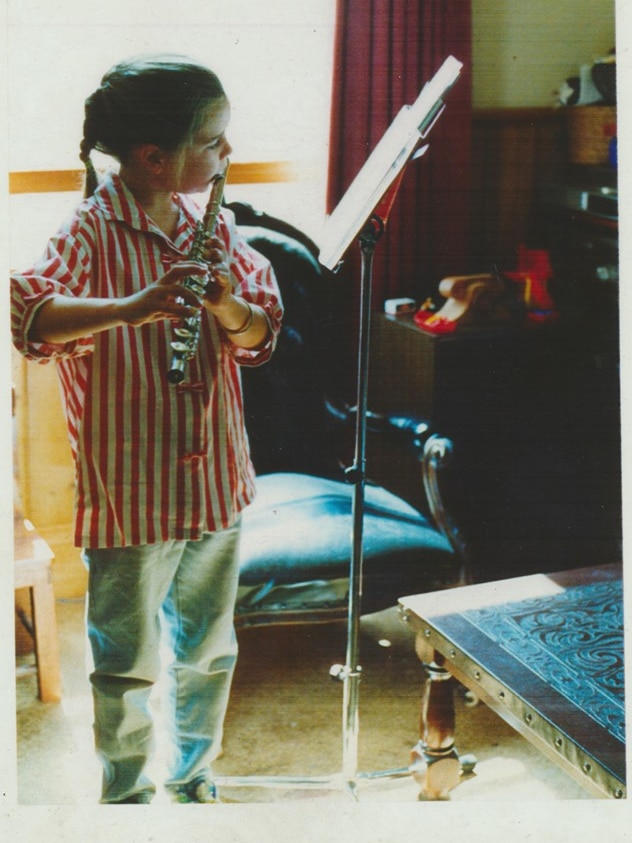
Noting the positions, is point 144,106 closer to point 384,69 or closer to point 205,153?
point 205,153

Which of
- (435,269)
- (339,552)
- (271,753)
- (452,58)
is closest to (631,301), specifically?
(435,269)

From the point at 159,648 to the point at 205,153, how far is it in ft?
2.24

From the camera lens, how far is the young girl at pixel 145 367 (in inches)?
46.6

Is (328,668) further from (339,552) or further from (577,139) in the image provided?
(577,139)

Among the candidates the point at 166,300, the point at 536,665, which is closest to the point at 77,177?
the point at 166,300

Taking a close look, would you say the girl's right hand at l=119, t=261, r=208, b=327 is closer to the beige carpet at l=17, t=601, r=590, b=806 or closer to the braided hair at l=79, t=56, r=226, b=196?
the braided hair at l=79, t=56, r=226, b=196

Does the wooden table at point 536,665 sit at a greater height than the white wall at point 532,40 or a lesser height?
lesser

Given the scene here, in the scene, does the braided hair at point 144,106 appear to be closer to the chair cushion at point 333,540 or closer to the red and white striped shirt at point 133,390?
the red and white striped shirt at point 133,390

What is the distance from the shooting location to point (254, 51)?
4.24 feet

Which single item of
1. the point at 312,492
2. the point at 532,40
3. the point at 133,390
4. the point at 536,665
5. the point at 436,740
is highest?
the point at 532,40

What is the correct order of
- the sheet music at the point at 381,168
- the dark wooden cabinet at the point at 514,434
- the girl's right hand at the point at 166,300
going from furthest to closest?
1. the dark wooden cabinet at the point at 514,434
2. the sheet music at the point at 381,168
3. the girl's right hand at the point at 166,300

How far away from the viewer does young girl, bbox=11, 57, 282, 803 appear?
1184 mm

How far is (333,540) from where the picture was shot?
153 centimetres

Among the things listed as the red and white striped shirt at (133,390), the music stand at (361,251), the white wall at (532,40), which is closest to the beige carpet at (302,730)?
the music stand at (361,251)
